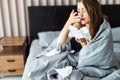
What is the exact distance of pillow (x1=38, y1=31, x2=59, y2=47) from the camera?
105 inches

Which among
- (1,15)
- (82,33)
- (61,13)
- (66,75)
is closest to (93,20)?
(82,33)

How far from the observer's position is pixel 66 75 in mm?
1569

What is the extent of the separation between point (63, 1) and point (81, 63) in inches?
58.6

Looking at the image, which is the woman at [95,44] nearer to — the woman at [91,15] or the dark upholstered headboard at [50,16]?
the woman at [91,15]

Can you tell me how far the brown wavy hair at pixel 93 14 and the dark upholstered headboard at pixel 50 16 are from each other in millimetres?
1148

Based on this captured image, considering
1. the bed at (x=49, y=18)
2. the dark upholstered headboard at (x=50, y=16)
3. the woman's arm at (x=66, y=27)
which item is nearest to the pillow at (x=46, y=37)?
the bed at (x=49, y=18)

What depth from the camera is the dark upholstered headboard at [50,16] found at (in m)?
2.92

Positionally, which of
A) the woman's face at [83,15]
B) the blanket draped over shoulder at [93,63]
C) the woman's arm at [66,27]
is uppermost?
the woman's face at [83,15]

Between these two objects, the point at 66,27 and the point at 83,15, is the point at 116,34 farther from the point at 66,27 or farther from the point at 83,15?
the point at 83,15

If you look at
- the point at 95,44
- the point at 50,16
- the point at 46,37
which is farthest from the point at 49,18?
the point at 95,44

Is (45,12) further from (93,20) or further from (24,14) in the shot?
(93,20)

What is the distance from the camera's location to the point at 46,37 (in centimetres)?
275

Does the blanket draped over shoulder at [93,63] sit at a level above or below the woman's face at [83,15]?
below

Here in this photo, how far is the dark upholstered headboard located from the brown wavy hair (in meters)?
1.15
